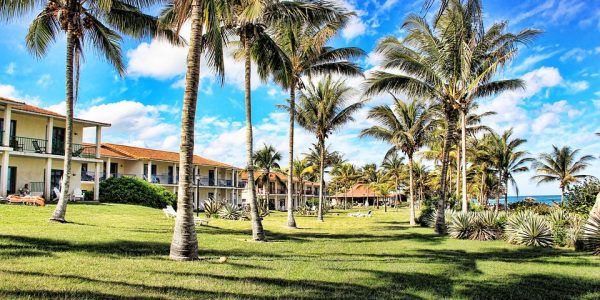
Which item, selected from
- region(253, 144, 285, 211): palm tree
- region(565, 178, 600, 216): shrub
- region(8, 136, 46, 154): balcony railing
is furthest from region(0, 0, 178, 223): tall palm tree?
region(253, 144, 285, 211): palm tree

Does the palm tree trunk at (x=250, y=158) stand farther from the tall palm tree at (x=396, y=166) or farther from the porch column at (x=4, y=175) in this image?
the tall palm tree at (x=396, y=166)

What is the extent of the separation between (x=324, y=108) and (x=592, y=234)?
57.9 feet

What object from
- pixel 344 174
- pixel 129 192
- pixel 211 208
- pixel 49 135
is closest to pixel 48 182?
pixel 49 135

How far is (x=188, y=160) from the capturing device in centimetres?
941

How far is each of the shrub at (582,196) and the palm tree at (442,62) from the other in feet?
18.1

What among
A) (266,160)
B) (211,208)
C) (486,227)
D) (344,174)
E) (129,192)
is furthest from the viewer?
(344,174)

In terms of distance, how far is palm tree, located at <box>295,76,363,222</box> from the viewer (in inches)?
1104

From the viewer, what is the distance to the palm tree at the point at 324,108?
28.0 metres

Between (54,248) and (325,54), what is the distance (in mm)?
16175

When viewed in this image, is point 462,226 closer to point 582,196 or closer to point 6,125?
point 582,196

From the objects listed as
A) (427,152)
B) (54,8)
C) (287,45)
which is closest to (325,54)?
(287,45)

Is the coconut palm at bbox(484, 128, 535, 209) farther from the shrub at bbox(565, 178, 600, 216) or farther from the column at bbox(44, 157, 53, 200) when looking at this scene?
the column at bbox(44, 157, 53, 200)

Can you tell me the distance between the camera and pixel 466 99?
A: 19.1 meters

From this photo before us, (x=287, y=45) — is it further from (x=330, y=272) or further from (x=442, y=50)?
(x=330, y=272)
